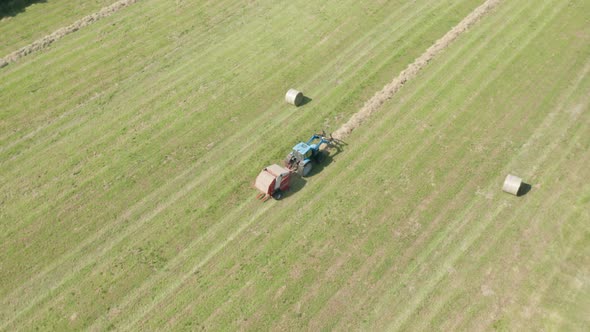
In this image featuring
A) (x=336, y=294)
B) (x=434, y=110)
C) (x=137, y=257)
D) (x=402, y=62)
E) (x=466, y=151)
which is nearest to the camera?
(x=336, y=294)

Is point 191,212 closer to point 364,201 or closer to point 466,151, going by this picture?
point 364,201

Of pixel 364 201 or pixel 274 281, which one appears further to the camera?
pixel 364 201

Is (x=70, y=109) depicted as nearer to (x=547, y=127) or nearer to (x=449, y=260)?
(x=449, y=260)

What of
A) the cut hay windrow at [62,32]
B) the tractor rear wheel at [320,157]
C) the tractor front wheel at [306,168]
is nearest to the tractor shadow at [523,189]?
the tractor rear wheel at [320,157]

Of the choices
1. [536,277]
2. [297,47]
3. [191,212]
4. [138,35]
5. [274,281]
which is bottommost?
[536,277]

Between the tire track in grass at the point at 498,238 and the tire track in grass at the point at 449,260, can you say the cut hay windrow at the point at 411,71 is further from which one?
the tire track in grass at the point at 498,238

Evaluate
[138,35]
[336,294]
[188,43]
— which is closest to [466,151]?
[336,294]
